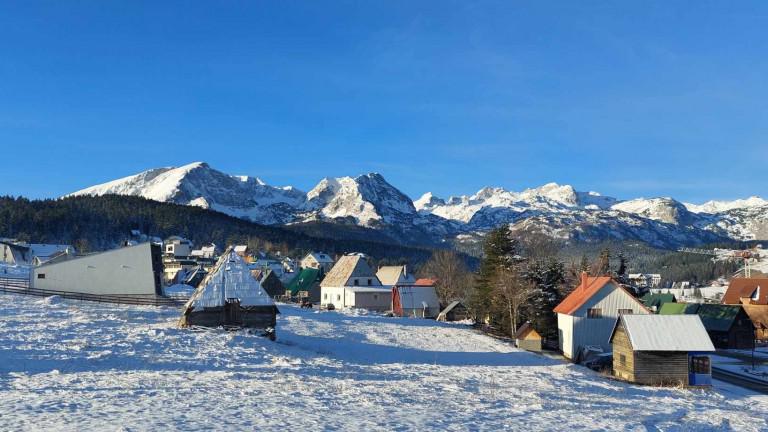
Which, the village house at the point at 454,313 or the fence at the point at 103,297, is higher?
the fence at the point at 103,297

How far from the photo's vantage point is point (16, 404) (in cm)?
1745

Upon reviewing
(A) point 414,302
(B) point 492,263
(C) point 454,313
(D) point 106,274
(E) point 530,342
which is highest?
(B) point 492,263

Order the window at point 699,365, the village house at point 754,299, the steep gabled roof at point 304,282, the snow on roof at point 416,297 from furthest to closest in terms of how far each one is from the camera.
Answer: the steep gabled roof at point 304,282
the village house at point 754,299
the snow on roof at point 416,297
the window at point 699,365

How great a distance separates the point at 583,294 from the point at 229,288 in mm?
29745

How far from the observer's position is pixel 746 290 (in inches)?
3418

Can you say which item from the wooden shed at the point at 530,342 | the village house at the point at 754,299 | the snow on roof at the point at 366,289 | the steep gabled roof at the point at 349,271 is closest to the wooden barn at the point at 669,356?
the wooden shed at the point at 530,342

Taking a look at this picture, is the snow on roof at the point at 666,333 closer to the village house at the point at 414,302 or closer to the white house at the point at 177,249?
the village house at the point at 414,302

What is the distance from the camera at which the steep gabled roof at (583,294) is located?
5028cm

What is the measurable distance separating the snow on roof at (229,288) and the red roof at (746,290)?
7333cm

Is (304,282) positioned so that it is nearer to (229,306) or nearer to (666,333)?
(229,306)

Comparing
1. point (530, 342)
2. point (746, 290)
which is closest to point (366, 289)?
point (530, 342)

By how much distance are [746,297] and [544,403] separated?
76365 mm

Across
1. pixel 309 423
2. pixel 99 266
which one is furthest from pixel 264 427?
pixel 99 266

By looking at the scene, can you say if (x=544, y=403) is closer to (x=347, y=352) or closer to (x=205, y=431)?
(x=205, y=431)
